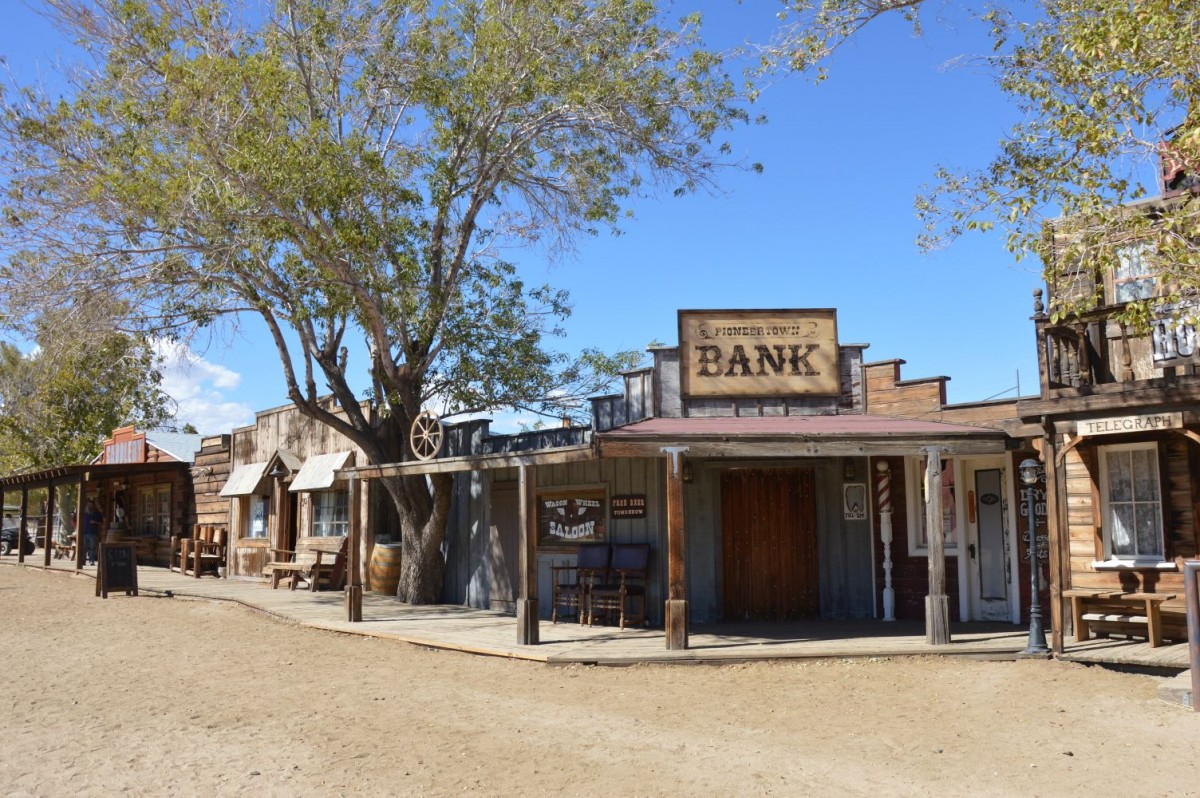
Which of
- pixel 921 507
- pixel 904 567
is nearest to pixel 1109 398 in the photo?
pixel 921 507

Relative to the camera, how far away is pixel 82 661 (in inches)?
408

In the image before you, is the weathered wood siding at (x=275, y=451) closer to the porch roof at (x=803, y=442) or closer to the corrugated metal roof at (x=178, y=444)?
the corrugated metal roof at (x=178, y=444)

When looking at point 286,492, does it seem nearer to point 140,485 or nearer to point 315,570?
point 315,570

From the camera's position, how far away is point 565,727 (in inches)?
290

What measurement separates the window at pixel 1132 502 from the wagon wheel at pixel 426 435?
7786mm

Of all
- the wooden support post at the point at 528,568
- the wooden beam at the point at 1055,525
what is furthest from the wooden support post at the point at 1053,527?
the wooden support post at the point at 528,568

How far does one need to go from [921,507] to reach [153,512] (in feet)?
68.5

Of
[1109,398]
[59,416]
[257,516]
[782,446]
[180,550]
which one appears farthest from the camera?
[59,416]

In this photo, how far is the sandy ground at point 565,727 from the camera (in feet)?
19.4

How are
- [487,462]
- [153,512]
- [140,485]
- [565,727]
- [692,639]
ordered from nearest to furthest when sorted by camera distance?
[565,727]
[692,639]
[487,462]
[153,512]
[140,485]

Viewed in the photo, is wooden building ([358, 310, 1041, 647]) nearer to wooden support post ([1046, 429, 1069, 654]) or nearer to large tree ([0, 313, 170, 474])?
wooden support post ([1046, 429, 1069, 654])

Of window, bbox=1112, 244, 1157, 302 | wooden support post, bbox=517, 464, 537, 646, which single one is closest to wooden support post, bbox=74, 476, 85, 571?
wooden support post, bbox=517, 464, 537, 646

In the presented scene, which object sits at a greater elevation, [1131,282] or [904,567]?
[1131,282]

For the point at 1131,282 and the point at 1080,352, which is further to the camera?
the point at 1131,282
